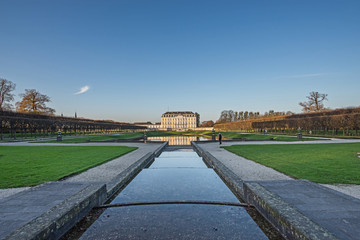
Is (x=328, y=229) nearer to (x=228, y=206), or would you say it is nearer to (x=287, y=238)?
(x=287, y=238)

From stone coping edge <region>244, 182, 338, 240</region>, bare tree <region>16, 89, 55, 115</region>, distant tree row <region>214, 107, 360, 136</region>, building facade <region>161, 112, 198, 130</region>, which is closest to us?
stone coping edge <region>244, 182, 338, 240</region>

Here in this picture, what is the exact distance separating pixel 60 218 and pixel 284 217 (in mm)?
2920

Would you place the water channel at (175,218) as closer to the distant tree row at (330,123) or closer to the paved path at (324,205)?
the paved path at (324,205)

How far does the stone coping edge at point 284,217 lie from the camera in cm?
213

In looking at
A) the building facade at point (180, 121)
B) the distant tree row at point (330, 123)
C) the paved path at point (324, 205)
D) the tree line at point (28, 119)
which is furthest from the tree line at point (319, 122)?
the building facade at point (180, 121)

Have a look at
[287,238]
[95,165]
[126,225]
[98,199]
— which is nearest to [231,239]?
[287,238]

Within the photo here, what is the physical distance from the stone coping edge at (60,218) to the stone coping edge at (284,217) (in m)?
2.88

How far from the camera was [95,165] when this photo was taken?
7199 millimetres

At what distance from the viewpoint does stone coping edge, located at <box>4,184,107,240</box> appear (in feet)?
7.18

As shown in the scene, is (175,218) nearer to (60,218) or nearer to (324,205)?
(60,218)

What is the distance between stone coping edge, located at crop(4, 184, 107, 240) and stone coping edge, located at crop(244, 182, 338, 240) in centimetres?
288

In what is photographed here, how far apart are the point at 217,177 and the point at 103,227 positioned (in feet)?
12.2

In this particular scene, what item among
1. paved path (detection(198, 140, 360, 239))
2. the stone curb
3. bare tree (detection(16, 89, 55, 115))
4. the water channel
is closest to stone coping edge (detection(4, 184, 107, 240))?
the water channel

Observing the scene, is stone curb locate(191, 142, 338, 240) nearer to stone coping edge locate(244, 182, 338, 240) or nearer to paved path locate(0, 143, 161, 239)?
stone coping edge locate(244, 182, 338, 240)
